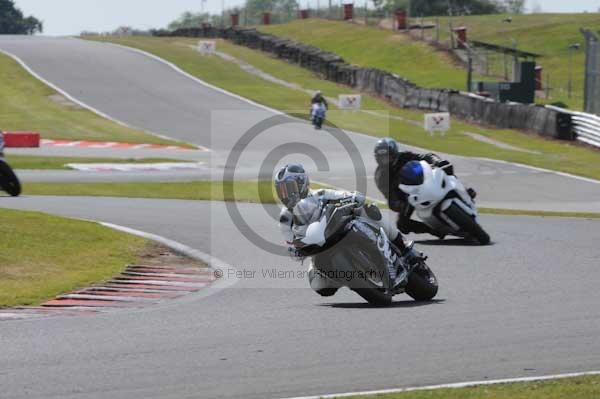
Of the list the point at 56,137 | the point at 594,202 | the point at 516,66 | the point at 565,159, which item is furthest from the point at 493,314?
the point at 516,66

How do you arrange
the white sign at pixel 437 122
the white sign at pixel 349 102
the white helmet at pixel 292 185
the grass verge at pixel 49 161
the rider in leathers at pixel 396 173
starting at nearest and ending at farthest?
1. the white helmet at pixel 292 185
2. the rider in leathers at pixel 396 173
3. the grass verge at pixel 49 161
4. the white sign at pixel 437 122
5. the white sign at pixel 349 102

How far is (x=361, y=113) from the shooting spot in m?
50.7

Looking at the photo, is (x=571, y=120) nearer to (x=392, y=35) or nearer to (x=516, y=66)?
(x=516, y=66)

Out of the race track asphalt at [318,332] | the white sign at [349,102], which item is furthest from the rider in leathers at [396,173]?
the white sign at [349,102]

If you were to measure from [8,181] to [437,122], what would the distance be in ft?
75.5

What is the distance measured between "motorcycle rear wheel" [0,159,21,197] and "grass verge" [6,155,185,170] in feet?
30.3

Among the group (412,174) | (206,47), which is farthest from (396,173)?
(206,47)

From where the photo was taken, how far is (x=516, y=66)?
49.8 meters

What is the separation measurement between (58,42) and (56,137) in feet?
110

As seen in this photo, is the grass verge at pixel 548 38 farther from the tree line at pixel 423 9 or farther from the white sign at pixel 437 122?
the tree line at pixel 423 9

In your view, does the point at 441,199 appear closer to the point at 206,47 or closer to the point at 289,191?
the point at 289,191

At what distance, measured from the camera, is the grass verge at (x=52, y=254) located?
12680 mm

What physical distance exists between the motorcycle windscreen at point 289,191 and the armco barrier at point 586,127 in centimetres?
2878

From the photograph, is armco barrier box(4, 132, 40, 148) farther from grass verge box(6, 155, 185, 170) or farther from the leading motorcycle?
the leading motorcycle
